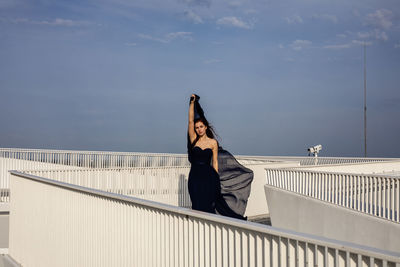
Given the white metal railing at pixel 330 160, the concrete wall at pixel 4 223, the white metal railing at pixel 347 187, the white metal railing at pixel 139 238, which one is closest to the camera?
the white metal railing at pixel 139 238

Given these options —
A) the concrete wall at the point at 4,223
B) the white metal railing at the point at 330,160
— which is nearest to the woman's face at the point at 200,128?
the concrete wall at the point at 4,223

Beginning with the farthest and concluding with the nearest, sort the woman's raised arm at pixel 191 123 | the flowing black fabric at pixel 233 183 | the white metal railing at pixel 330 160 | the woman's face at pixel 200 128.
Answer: the white metal railing at pixel 330 160 → the flowing black fabric at pixel 233 183 → the woman's raised arm at pixel 191 123 → the woman's face at pixel 200 128

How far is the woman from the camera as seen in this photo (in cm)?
1113

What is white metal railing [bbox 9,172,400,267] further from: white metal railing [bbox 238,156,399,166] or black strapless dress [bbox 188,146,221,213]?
white metal railing [bbox 238,156,399,166]

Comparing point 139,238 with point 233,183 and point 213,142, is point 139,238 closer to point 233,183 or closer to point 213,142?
point 213,142

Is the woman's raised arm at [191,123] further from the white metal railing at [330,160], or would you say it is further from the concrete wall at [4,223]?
the white metal railing at [330,160]

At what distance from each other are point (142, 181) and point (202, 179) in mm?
5905

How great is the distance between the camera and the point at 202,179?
37.1 feet

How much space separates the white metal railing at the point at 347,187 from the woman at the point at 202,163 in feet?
12.0

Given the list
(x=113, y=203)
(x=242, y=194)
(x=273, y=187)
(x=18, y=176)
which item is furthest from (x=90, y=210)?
(x=273, y=187)

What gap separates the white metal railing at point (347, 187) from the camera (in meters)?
12.0

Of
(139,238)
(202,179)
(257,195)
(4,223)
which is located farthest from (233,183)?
(4,223)

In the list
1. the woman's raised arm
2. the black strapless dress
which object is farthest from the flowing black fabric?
the woman's raised arm

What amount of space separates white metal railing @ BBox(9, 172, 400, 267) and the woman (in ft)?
11.6
